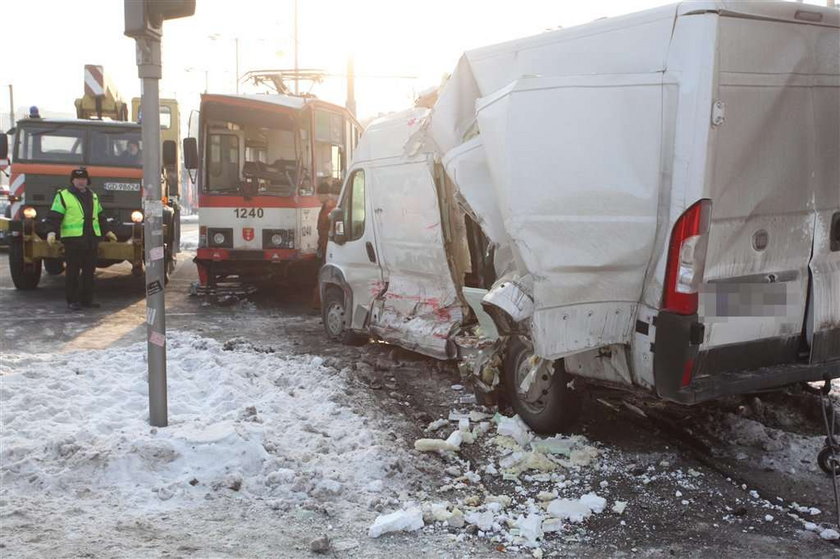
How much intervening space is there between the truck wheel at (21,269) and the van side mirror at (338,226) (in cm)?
679

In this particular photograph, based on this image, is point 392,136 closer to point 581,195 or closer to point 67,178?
point 581,195

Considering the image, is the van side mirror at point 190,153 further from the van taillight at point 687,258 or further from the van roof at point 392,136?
the van taillight at point 687,258

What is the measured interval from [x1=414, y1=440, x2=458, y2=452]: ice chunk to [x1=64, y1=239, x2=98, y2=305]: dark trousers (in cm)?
764

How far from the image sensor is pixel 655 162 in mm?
4621

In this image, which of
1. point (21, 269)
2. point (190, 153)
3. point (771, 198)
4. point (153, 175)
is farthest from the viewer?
point (21, 269)

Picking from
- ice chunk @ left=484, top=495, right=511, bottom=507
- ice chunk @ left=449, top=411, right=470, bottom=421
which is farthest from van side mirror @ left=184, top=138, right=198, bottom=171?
ice chunk @ left=484, top=495, right=511, bottom=507

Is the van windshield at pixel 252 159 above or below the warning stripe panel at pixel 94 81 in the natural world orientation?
below

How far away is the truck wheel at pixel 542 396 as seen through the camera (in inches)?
218

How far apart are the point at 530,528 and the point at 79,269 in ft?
31.6

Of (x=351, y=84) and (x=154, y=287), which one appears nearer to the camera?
(x=154, y=287)

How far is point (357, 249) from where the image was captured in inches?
338

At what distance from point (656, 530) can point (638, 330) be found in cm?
118

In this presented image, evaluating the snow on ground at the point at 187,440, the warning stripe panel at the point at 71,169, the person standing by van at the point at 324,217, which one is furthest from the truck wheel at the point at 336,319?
the warning stripe panel at the point at 71,169

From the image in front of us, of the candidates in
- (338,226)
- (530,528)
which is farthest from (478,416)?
(338,226)
